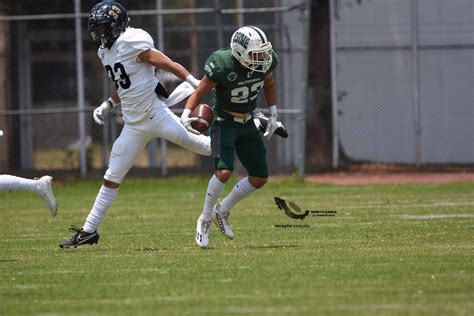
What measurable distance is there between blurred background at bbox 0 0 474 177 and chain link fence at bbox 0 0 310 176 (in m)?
0.02

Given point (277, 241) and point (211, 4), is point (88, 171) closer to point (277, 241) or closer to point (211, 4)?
point (211, 4)

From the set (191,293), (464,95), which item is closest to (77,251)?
(191,293)

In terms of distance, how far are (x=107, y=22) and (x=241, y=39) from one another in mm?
1192

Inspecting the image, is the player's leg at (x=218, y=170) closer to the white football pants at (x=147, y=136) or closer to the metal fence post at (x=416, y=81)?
the white football pants at (x=147, y=136)

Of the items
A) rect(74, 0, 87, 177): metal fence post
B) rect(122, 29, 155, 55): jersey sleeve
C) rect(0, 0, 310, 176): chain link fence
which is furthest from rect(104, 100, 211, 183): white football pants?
rect(74, 0, 87, 177): metal fence post

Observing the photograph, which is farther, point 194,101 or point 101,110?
point 101,110

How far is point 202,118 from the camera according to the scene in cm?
932

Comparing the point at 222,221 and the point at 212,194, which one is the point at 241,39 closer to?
the point at 212,194

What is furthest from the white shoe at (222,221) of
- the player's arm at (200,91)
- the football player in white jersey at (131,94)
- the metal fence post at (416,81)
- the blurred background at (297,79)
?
the metal fence post at (416,81)

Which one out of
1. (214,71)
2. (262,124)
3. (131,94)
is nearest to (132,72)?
(131,94)

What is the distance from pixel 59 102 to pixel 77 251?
10.6 m

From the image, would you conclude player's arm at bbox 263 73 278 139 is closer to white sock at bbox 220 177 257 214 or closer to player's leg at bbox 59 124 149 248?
white sock at bbox 220 177 257 214

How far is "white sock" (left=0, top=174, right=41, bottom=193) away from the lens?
939 centimetres

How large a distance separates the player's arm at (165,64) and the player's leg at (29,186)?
1.46 meters
